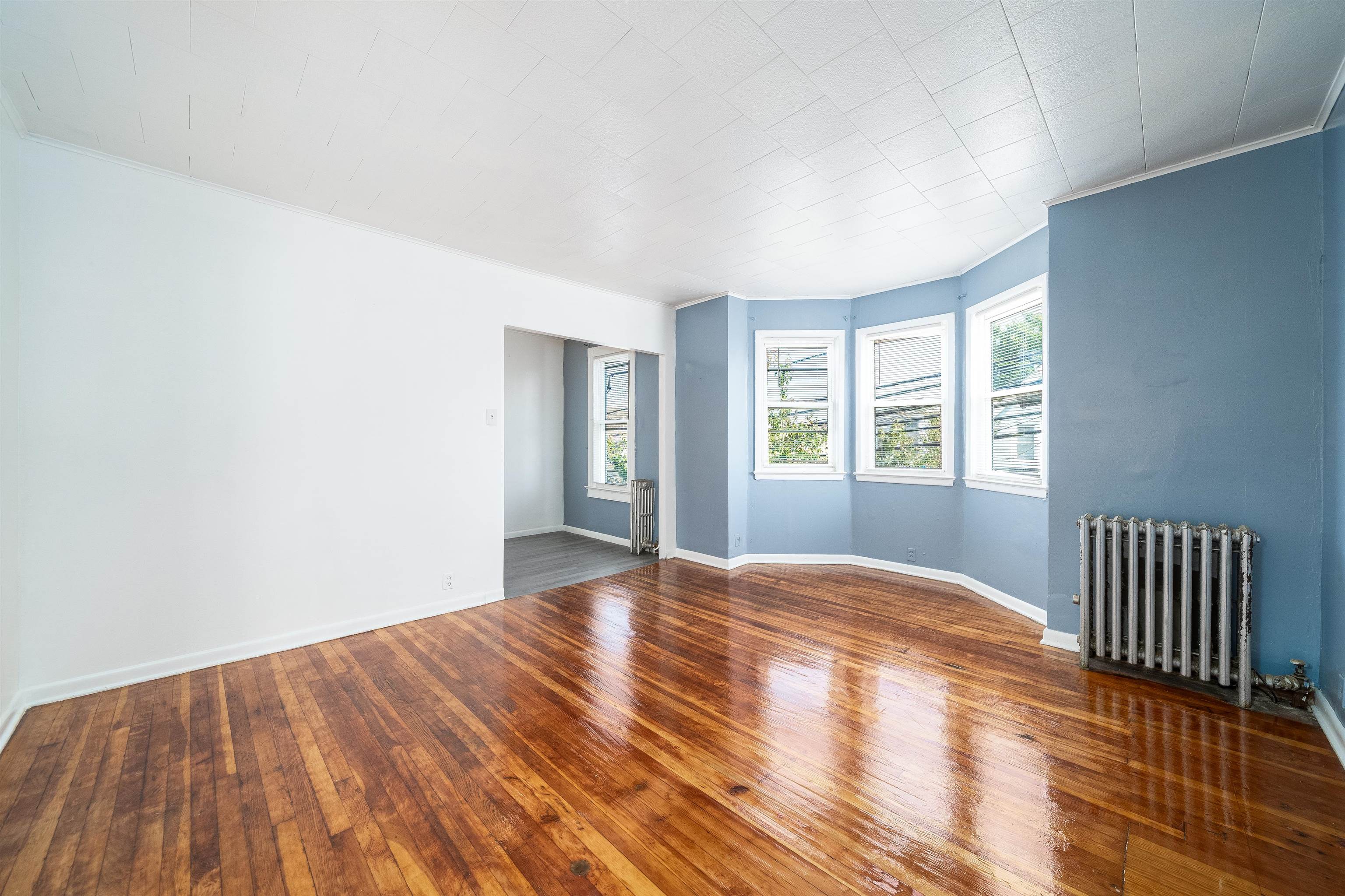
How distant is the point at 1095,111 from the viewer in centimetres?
246

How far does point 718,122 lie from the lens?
2.52 m

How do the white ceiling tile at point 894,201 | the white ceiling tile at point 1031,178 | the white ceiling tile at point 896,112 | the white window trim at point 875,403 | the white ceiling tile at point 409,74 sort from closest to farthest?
the white ceiling tile at point 409,74 < the white ceiling tile at point 896,112 < the white ceiling tile at point 1031,178 < the white ceiling tile at point 894,201 < the white window trim at point 875,403

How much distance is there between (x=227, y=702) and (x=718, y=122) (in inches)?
148

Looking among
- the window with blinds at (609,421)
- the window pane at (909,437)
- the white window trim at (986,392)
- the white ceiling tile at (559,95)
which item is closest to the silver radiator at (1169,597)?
the white window trim at (986,392)

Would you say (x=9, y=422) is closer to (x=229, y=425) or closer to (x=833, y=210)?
(x=229, y=425)

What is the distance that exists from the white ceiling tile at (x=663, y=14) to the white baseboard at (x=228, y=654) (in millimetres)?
3844

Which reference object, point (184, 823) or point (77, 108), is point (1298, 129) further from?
point (77, 108)

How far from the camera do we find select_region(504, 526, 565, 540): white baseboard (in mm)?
7328

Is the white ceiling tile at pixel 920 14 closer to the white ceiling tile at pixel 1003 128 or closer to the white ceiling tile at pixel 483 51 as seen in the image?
the white ceiling tile at pixel 1003 128

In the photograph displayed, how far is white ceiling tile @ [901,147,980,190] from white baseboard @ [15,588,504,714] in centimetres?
423

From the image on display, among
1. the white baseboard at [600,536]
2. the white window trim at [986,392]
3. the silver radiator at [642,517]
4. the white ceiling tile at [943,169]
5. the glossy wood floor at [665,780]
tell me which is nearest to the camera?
the glossy wood floor at [665,780]

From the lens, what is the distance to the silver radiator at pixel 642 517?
6.27 meters

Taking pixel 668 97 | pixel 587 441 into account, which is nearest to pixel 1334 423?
pixel 668 97

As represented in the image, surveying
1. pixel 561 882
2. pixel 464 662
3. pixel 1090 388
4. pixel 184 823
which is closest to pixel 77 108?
pixel 184 823
